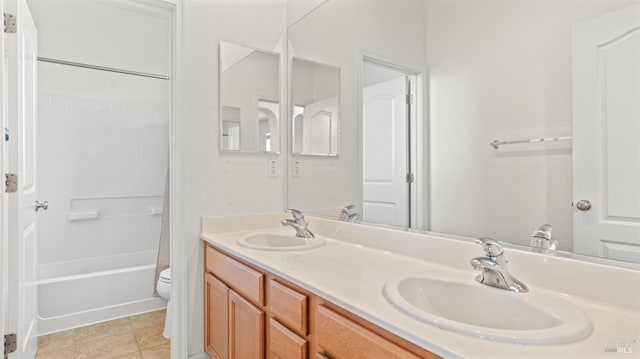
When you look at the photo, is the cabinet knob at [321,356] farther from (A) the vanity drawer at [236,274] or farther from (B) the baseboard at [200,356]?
(B) the baseboard at [200,356]

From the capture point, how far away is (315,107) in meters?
2.10

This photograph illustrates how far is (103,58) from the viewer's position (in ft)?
10.1

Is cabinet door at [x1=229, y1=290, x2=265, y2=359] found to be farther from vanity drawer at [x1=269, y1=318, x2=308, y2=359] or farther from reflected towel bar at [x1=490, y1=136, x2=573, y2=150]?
reflected towel bar at [x1=490, y1=136, x2=573, y2=150]

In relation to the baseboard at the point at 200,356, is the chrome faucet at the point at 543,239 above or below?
above

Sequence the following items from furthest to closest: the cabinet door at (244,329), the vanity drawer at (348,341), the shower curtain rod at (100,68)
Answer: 1. the shower curtain rod at (100,68)
2. the cabinet door at (244,329)
3. the vanity drawer at (348,341)

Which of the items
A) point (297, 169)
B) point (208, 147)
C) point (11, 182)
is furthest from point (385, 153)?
point (11, 182)

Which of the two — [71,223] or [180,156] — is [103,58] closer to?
[71,223]

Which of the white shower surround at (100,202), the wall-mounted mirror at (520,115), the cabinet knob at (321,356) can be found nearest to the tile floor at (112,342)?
the white shower surround at (100,202)

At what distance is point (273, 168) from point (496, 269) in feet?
4.84

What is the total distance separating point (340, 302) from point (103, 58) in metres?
3.27

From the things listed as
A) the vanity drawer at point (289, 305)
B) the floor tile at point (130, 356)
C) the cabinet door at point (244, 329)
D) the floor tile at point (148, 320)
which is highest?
the vanity drawer at point (289, 305)

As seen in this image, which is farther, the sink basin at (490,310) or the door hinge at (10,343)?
the door hinge at (10,343)

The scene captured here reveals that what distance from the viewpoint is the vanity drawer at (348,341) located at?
0.78 metres

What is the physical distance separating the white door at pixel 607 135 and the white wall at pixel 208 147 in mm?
1593
